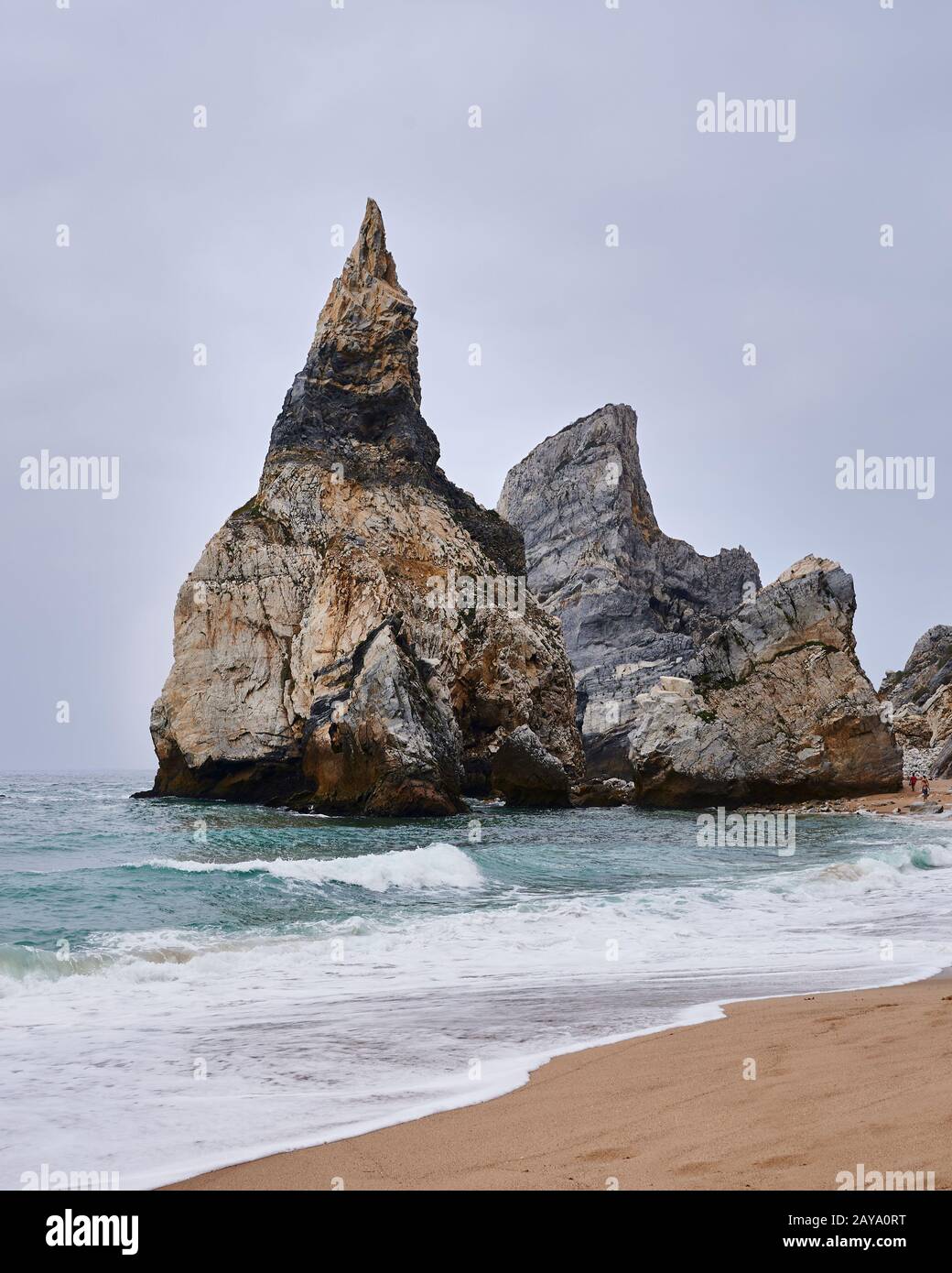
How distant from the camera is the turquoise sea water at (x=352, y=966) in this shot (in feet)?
17.4

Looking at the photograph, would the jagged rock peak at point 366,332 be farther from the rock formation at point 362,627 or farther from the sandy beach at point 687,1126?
the sandy beach at point 687,1126

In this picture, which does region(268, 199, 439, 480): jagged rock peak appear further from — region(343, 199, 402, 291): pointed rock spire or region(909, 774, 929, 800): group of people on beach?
region(909, 774, 929, 800): group of people on beach

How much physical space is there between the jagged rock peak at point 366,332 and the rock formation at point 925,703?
37.9 metres

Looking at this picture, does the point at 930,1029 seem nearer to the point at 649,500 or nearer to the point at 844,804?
the point at 844,804

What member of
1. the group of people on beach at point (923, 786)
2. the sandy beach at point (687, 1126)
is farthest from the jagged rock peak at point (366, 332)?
the sandy beach at point (687, 1126)

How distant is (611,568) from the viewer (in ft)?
301

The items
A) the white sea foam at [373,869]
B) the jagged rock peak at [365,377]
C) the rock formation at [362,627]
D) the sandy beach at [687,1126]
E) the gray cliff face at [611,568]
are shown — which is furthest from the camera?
the gray cliff face at [611,568]

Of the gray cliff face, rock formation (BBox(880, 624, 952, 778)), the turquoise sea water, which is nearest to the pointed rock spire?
the gray cliff face

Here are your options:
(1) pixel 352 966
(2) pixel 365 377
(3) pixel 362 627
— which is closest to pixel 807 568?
(3) pixel 362 627

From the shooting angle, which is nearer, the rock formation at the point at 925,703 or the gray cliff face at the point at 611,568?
the rock formation at the point at 925,703

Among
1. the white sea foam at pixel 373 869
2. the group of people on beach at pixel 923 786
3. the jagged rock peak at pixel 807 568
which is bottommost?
the group of people on beach at pixel 923 786

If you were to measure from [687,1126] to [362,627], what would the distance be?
40146mm

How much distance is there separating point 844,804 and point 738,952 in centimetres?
3354

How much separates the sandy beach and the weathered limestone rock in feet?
124
